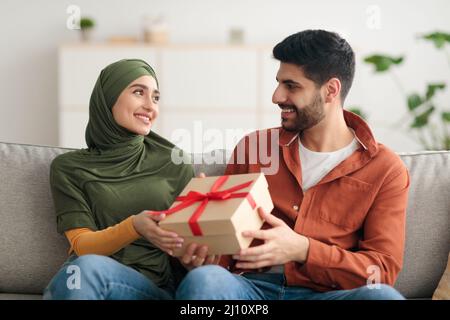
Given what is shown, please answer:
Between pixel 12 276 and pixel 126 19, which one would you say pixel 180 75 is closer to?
pixel 126 19

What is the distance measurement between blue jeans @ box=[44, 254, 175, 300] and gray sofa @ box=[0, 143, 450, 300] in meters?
0.41

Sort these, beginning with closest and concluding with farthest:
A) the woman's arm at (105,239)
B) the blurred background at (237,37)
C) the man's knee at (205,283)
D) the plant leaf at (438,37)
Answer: the man's knee at (205,283), the woman's arm at (105,239), the plant leaf at (438,37), the blurred background at (237,37)

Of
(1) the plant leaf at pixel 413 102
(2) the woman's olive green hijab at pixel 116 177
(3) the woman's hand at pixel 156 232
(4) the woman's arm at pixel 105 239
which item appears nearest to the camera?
(3) the woman's hand at pixel 156 232

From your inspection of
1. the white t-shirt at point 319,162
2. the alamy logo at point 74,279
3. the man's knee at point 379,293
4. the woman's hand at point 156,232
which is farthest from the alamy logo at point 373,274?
the alamy logo at point 74,279

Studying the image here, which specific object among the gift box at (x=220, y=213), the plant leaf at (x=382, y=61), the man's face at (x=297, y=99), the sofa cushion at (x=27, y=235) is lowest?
the sofa cushion at (x=27, y=235)

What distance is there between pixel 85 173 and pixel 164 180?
237 mm

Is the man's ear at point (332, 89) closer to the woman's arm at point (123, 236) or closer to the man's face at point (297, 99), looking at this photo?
the man's face at point (297, 99)

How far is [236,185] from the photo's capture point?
1686 mm

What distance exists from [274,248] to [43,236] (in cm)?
79

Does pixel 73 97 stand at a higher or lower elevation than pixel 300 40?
lower

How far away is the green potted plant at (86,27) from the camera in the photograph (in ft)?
17.7

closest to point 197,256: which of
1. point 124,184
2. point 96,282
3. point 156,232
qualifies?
point 156,232

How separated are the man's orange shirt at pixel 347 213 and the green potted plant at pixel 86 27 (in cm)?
380
